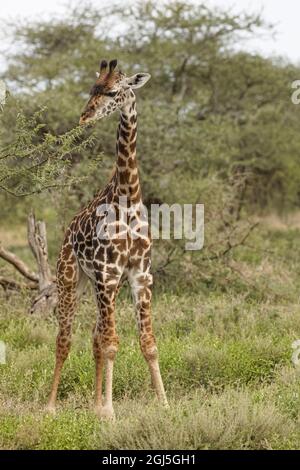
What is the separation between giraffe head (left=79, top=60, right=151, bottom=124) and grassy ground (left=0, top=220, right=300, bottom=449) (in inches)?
93.6

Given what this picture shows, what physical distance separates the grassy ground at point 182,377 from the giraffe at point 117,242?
47cm

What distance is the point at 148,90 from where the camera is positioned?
21797 mm

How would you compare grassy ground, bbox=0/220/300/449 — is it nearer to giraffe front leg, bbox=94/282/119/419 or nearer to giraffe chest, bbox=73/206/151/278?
giraffe front leg, bbox=94/282/119/419

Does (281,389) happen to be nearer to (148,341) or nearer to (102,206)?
(148,341)

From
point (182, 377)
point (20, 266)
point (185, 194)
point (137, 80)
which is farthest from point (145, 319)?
point (185, 194)

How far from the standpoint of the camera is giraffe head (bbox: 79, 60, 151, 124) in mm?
6797

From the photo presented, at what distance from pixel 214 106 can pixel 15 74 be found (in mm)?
5621

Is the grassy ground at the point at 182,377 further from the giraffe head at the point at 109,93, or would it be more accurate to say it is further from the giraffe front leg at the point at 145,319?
the giraffe head at the point at 109,93

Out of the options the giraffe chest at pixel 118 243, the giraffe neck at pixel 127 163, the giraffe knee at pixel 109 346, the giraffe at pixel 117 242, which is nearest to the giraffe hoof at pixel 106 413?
the giraffe at pixel 117 242

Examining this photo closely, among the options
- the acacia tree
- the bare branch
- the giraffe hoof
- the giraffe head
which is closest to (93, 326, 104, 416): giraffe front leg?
the giraffe hoof

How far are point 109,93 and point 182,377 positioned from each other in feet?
9.60

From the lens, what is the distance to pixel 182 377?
26.6 feet

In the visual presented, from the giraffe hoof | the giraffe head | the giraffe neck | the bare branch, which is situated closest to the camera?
the giraffe hoof

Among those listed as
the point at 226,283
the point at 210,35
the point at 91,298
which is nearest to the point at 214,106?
the point at 210,35
